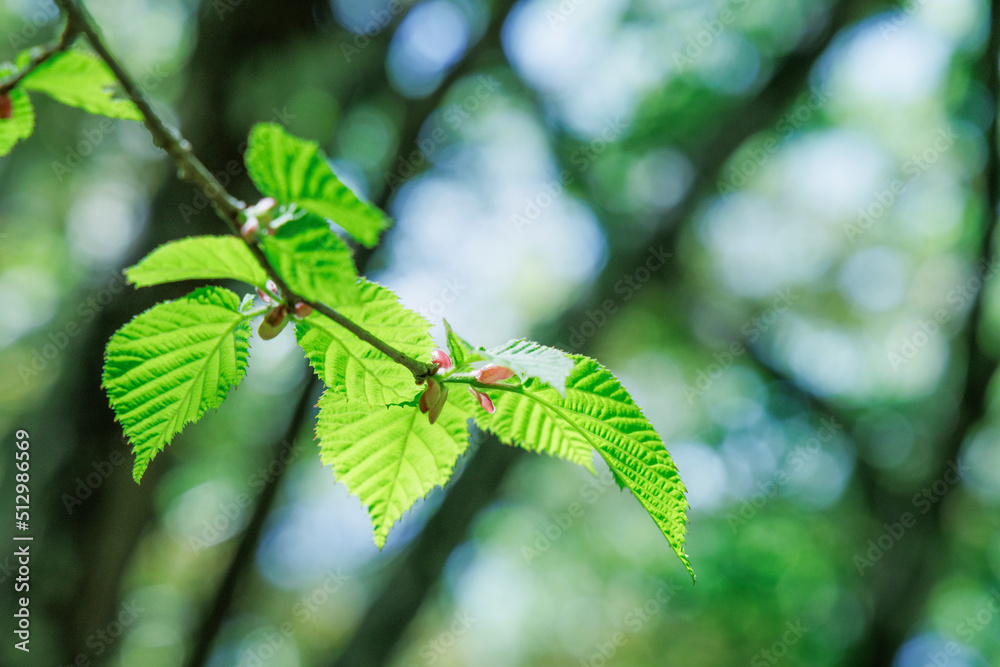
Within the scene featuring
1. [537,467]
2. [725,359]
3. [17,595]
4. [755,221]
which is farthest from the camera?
[537,467]

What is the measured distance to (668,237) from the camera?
2145 millimetres

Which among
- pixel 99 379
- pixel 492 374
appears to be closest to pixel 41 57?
pixel 492 374

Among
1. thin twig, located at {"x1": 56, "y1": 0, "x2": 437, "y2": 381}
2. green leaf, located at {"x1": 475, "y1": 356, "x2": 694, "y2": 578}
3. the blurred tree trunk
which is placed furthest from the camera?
the blurred tree trunk

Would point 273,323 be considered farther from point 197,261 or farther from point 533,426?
point 533,426

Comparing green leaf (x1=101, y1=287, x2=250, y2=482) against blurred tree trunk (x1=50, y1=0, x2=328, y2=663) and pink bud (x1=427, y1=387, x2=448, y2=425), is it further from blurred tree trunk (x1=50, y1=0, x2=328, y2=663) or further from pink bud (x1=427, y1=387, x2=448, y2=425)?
blurred tree trunk (x1=50, y1=0, x2=328, y2=663)

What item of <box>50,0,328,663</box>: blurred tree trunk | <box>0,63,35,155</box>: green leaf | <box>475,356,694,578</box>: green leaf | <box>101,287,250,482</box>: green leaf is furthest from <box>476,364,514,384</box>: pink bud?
<box>50,0,328,663</box>: blurred tree trunk

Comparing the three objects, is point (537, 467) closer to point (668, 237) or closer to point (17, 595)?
point (668, 237)

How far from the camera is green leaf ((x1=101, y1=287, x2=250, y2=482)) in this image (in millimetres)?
269

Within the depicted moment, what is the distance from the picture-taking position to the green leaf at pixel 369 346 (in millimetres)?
260

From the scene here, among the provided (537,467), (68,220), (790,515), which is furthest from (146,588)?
(790,515)

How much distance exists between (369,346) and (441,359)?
0.03 metres

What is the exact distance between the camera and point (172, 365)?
0.28m

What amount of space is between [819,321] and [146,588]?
12.3 feet

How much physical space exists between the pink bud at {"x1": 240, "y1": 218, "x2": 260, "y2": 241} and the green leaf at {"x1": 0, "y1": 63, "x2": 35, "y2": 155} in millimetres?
157
